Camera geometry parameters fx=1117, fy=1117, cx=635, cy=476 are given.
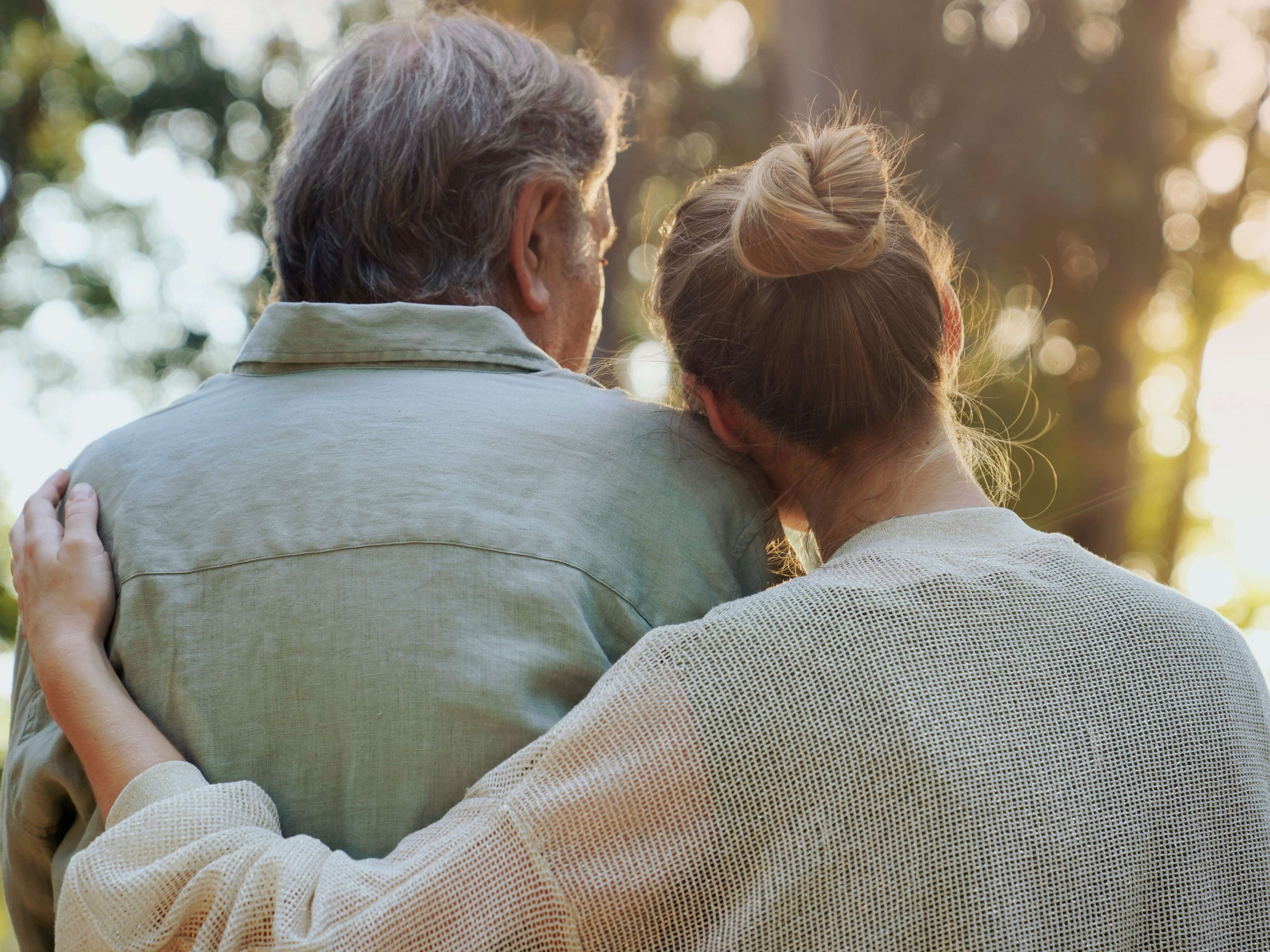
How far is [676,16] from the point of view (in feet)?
26.0

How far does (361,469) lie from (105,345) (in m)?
9.62

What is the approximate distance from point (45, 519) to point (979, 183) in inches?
306

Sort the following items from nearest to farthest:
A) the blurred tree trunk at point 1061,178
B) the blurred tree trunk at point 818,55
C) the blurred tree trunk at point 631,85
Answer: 1. the blurred tree trunk at point 818,55
2. the blurred tree trunk at point 631,85
3. the blurred tree trunk at point 1061,178

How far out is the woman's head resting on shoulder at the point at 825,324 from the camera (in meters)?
1.26

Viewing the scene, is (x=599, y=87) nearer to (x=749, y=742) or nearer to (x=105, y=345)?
(x=749, y=742)

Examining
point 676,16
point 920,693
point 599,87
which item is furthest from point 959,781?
point 676,16

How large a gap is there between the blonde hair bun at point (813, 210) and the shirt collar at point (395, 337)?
1.15 feet

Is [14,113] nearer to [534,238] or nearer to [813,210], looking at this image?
[534,238]

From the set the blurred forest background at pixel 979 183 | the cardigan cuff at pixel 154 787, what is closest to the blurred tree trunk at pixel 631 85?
the blurred forest background at pixel 979 183

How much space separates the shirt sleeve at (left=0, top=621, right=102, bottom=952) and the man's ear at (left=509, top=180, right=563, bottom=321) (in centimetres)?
82

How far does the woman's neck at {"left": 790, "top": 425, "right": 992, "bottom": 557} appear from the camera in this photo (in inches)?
50.5

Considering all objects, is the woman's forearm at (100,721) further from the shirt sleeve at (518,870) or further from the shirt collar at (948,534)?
the shirt collar at (948,534)

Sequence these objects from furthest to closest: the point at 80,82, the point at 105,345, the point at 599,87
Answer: the point at 105,345
the point at 80,82
the point at 599,87

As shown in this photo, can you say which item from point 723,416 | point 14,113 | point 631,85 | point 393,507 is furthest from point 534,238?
point 14,113
